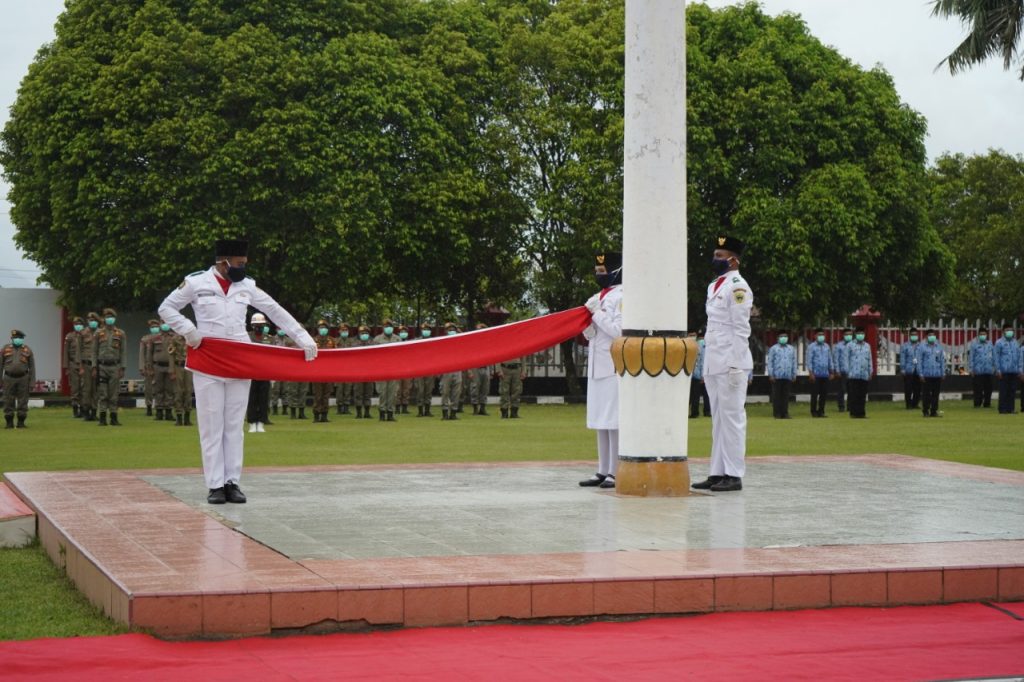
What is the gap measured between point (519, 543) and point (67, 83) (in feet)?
95.1

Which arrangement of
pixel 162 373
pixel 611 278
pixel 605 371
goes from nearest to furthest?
pixel 605 371 → pixel 611 278 → pixel 162 373

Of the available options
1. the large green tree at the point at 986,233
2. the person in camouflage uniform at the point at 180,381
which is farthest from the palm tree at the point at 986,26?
the large green tree at the point at 986,233

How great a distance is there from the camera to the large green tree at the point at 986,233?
55.9 metres

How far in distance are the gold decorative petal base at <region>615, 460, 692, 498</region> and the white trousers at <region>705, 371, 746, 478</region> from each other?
0.78 metres

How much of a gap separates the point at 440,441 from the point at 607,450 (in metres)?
8.53

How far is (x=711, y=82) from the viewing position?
36250 millimetres

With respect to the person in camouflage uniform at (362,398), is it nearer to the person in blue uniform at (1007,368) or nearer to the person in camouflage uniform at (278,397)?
the person in camouflage uniform at (278,397)

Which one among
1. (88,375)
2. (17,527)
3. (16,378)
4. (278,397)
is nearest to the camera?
(17,527)

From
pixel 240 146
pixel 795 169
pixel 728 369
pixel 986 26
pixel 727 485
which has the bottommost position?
pixel 727 485

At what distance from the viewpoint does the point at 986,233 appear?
56.1 meters

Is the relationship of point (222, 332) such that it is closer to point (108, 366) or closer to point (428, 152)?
point (108, 366)

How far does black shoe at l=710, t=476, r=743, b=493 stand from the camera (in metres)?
11.3

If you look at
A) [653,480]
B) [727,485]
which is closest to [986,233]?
[727,485]

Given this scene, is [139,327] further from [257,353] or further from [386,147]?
[257,353]
